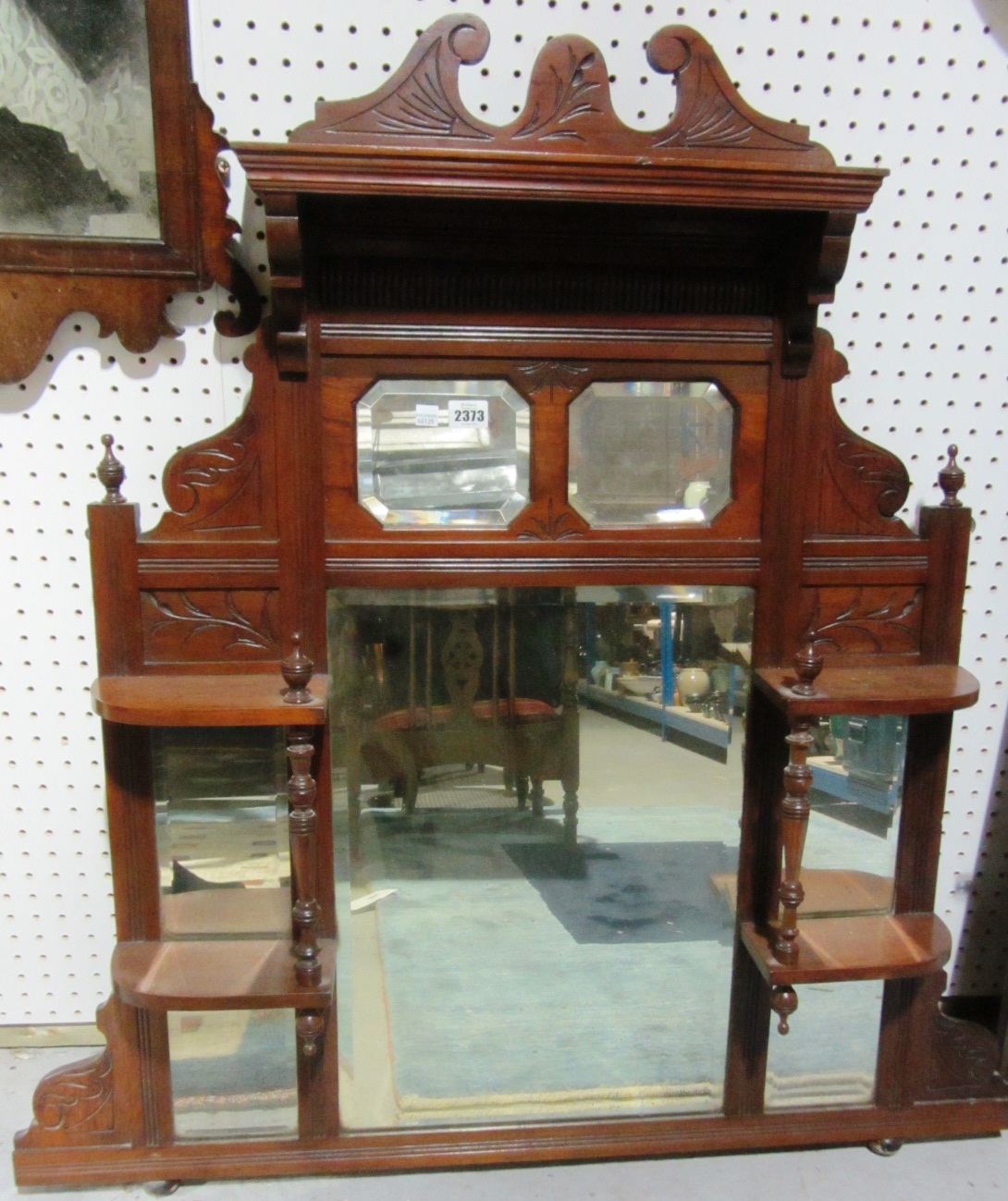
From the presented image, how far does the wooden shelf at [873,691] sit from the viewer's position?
103 cm

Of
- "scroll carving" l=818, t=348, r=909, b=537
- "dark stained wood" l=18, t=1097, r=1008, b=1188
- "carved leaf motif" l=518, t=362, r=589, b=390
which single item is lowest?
"dark stained wood" l=18, t=1097, r=1008, b=1188

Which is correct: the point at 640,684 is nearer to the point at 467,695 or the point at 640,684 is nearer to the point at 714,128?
the point at 467,695

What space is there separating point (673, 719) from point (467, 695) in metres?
0.29

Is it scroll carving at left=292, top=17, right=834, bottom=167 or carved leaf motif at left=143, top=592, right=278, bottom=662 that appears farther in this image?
carved leaf motif at left=143, top=592, right=278, bottom=662

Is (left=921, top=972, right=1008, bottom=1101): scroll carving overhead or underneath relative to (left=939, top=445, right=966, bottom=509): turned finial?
underneath

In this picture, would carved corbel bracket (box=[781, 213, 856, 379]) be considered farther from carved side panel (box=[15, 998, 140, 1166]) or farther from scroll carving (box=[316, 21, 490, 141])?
carved side panel (box=[15, 998, 140, 1166])

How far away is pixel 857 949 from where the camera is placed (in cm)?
113

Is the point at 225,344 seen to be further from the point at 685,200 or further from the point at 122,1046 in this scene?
the point at 122,1046

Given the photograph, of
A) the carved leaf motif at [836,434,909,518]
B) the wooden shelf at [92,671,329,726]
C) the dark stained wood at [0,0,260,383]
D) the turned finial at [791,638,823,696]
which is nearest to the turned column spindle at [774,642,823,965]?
the turned finial at [791,638,823,696]

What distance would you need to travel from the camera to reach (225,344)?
44.2 inches

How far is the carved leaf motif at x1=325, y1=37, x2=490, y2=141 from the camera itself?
3.13ft

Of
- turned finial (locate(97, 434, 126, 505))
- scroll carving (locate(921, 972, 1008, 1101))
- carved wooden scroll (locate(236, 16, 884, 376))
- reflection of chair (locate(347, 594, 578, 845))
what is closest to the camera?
carved wooden scroll (locate(236, 16, 884, 376))

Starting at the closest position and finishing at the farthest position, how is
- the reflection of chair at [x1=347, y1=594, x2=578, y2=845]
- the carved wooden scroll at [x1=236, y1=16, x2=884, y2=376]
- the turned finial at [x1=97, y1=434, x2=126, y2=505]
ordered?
the carved wooden scroll at [x1=236, y1=16, x2=884, y2=376] < the turned finial at [x1=97, y1=434, x2=126, y2=505] < the reflection of chair at [x1=347, y1=594, x2=578, y2=845]

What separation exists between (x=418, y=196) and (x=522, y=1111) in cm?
121
